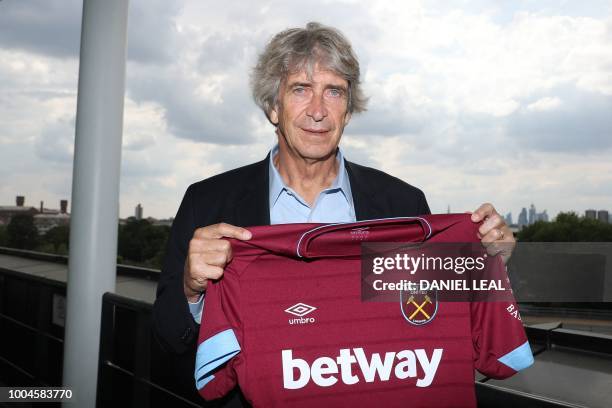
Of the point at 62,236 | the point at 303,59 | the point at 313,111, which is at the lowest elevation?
the point at 62,236

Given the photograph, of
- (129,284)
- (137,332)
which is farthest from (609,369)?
(129,284)

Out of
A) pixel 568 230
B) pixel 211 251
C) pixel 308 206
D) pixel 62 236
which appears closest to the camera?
pixel 211 251

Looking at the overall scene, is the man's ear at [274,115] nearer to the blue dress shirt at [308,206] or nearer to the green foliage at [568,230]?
the blue dress shirt at [308,206]

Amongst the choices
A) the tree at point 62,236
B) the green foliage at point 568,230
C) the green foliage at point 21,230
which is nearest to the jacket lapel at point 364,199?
the tree at point 62,236

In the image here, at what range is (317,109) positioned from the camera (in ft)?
5.34

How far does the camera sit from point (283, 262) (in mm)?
1455

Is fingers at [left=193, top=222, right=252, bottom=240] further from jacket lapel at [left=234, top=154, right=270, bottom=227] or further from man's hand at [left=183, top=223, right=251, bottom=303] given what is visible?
jacket lapel at [left=234, top=154, right=270, bottom=227]

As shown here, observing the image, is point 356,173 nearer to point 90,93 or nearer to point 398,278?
point 398,278

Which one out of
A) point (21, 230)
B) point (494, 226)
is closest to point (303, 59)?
point (494, 226)

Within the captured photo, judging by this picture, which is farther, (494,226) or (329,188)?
(329,188)

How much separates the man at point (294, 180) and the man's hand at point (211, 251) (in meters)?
0.15

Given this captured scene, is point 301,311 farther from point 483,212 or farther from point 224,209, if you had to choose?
point 483,212

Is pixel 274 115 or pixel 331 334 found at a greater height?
pixel 274 115

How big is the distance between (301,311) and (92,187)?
226cm
